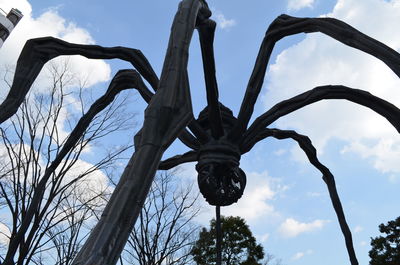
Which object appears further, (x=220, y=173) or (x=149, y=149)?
(x=220, y=173)

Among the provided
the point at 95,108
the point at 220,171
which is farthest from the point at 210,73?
the point at 95,108

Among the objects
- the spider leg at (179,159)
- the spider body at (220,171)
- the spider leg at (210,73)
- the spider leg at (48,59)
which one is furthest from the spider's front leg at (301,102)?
the spider leg at (179,159)

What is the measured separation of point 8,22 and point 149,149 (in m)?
54.3

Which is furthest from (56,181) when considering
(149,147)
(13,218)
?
(149,147)

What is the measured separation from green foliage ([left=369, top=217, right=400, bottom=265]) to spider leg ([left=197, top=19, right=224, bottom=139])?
842 inches

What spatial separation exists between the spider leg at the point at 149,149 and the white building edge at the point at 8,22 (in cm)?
5224

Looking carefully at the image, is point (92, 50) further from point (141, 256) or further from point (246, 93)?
point (141, 256)

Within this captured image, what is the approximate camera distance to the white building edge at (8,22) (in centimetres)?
4869

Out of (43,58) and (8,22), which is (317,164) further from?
(8,22)

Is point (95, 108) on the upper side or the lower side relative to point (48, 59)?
upper

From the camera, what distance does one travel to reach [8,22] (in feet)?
163

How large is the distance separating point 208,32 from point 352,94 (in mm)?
1968

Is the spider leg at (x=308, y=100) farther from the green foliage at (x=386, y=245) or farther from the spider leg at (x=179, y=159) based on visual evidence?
the green foliage at (x=386, y=245)

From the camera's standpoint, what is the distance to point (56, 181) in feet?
32.5
